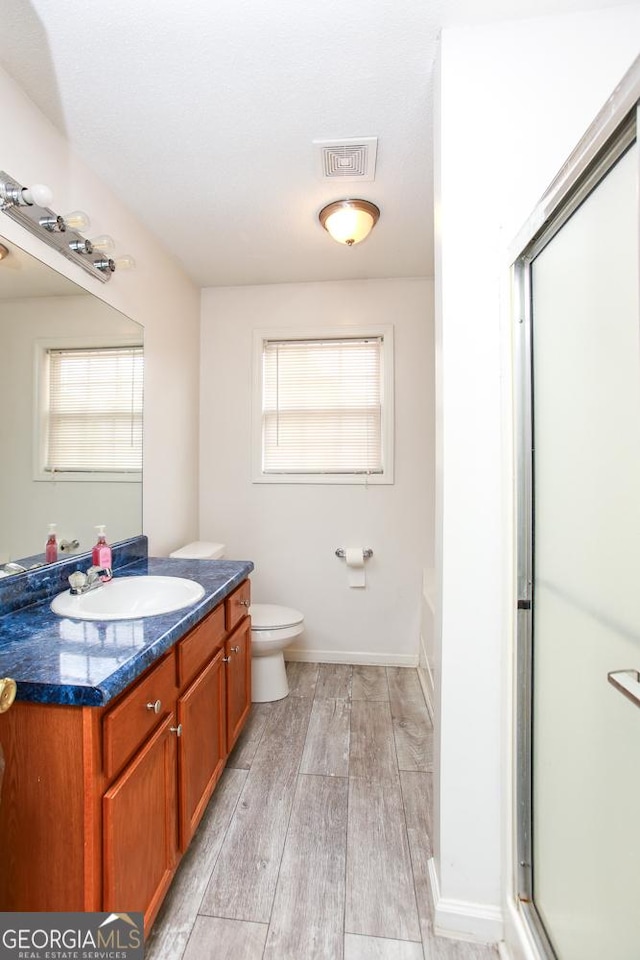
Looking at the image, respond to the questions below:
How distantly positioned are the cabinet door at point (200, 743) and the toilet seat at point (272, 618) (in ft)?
1.98

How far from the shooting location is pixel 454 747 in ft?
3.84

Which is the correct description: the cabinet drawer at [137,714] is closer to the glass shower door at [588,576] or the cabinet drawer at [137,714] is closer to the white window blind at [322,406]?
the glass shower door at [588,576]

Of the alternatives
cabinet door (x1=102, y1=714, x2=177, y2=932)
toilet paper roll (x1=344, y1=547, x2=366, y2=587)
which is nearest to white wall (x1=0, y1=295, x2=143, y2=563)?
cabinet door (x1=102, y1=714, x2=177, y2=932)

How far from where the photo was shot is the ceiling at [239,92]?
1177 mm

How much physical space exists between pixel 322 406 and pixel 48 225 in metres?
1.75

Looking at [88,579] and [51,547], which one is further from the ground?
[51,547]

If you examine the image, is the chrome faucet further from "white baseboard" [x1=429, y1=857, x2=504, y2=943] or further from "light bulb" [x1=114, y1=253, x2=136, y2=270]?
"white baseboard" [x1=429, y1=857, x2=504, y2=943]

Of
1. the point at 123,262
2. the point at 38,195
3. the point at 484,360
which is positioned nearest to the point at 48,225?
the point at 38,195

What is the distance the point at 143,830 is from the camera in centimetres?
106

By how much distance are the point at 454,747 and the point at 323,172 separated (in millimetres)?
2196

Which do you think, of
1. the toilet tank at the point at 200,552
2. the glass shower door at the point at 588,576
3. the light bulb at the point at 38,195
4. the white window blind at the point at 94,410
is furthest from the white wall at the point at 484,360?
the toilet tank at the point at 200,552

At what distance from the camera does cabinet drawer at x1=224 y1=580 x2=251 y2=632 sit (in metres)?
1.74

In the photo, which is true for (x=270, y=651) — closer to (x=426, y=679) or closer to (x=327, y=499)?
(x=426, y=679)

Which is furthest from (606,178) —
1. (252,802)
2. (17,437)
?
(252,802)
